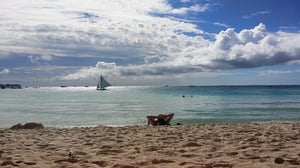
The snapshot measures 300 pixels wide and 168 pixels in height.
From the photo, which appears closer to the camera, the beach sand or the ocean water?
the beach sand

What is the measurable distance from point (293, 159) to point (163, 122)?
12324 millimetres

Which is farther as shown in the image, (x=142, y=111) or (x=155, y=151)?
(x=142, y=111)

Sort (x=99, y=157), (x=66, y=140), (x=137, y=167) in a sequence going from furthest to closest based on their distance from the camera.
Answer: (x=66, y=140)
(x=99, y=157)
(x=137, y=167)

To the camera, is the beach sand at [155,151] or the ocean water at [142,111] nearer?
the beach sand at [155,151]

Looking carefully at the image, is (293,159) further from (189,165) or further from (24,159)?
(24,159)

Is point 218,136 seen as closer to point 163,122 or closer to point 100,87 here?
point 163,122

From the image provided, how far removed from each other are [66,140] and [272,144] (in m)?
6.03

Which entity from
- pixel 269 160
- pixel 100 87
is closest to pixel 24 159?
pixel 269 160

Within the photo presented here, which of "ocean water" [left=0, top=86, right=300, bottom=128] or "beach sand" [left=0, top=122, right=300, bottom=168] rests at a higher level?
"beach sand" [left=0, top=122, right=300, bottom=168]

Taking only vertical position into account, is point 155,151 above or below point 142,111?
above

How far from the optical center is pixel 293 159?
7129 mm

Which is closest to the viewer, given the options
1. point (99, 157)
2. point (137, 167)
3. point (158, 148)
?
point (137, 167)

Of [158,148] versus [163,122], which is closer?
[158,148]

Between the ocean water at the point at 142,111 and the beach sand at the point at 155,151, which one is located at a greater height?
the beach sand at the point at 155,151
